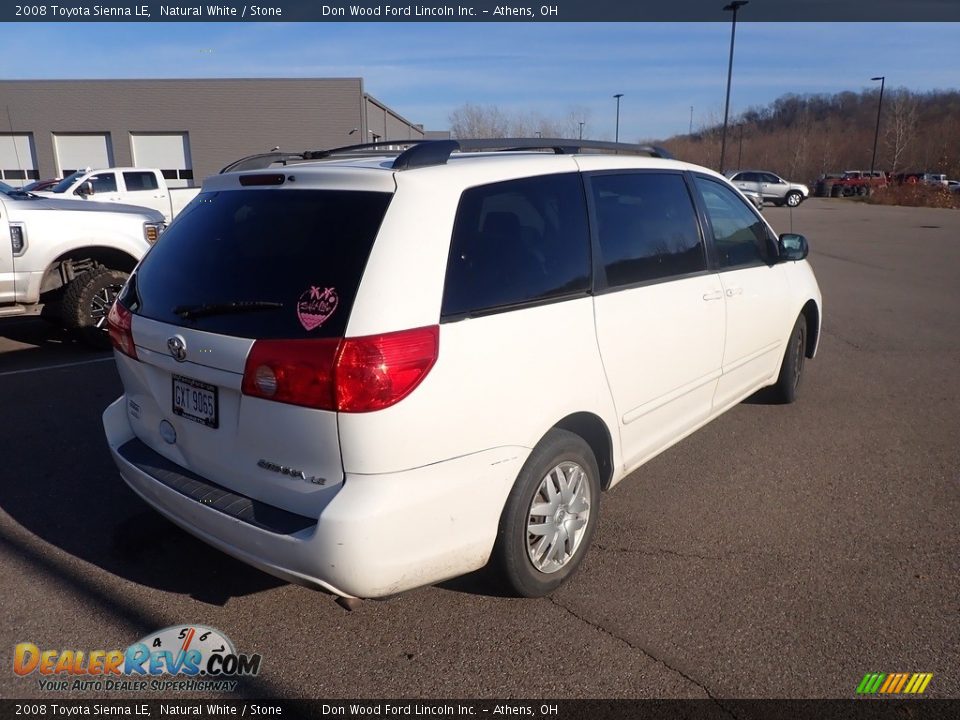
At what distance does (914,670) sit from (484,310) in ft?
6.77

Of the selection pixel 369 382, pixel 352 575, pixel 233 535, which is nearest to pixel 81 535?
pixel 233 535

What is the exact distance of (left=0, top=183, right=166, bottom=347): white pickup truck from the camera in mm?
6934

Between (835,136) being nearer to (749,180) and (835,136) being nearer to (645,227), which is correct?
(749,180)

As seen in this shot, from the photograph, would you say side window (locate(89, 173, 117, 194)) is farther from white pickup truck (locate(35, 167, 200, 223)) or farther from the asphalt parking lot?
the asphalt parking lot

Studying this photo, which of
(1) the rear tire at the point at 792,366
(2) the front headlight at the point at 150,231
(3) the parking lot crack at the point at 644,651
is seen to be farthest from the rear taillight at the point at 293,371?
(2) the front headlight at the point at 150,231

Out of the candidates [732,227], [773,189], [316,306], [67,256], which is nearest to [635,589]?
[316,306]

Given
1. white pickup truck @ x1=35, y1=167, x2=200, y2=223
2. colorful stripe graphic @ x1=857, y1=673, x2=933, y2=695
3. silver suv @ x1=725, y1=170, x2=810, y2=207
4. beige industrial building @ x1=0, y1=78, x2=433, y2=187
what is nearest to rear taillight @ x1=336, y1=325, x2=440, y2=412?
colorful stripe graphic @ x1=857, y1=673, x2=933, y2=695

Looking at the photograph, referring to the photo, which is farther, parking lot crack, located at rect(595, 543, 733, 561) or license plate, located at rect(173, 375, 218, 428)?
parking lot crack, located at rect(595, 543, 733, 561)

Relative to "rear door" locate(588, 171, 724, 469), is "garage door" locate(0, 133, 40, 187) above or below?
above

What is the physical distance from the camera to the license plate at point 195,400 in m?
2.72

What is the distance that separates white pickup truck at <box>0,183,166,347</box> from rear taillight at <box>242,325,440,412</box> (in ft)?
18.0

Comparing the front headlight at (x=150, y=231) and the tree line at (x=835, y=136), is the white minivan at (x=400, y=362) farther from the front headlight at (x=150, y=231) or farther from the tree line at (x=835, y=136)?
the tree line at (x=835, y=136)

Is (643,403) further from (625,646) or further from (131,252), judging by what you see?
(131,252)

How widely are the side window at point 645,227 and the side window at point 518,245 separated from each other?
0.18m
